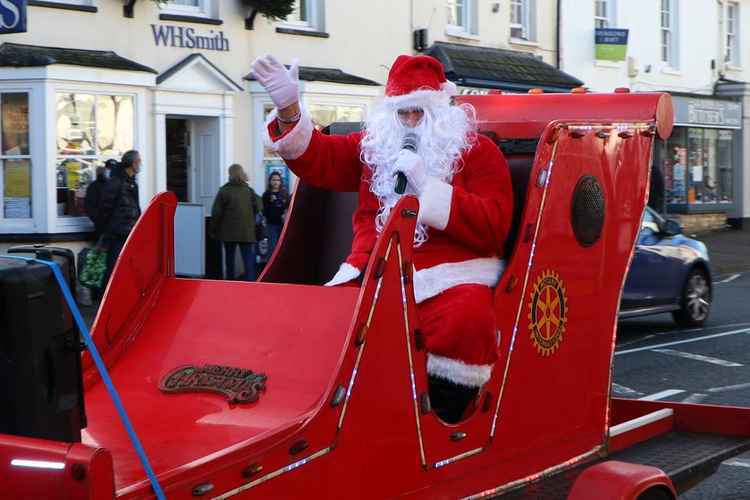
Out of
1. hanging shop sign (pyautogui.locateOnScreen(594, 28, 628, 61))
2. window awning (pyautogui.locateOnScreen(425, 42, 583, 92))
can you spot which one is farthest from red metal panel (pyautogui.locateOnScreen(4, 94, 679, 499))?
hanging shop sign (pyautogui.locateOnScreen(594, 28, 628, 61))

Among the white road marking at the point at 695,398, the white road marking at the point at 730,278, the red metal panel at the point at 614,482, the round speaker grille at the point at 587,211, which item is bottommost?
the white road marking at the point at 730,278

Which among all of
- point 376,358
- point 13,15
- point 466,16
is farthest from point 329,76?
point 376,358

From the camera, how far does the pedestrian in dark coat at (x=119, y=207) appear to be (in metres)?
14.8

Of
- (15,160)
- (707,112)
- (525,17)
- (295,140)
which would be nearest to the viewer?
(295,140)

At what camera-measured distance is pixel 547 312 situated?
4.75 meters

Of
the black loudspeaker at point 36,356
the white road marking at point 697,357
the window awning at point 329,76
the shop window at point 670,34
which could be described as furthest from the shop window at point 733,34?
the black loudspeaker at point 36,356

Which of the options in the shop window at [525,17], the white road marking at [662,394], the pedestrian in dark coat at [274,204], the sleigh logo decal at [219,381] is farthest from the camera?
the shop window at [525,17]

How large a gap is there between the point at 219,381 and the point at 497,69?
19.3 m

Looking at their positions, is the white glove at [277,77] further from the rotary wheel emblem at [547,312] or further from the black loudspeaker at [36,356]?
the black loudspeaker at [36,356]

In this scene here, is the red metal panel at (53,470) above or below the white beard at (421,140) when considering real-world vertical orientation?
below

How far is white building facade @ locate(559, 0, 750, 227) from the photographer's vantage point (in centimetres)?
2644

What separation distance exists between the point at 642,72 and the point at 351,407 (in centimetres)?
2569

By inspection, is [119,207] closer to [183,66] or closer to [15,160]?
[15,160]

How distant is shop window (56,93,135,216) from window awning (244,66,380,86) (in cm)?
275
